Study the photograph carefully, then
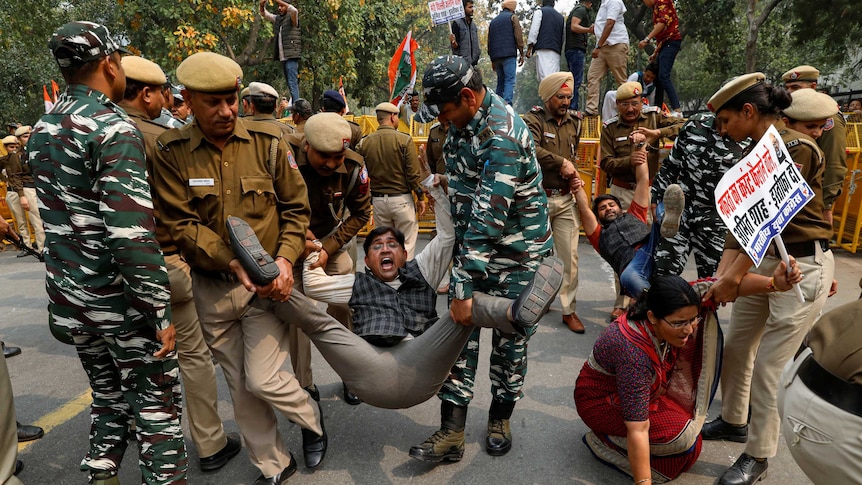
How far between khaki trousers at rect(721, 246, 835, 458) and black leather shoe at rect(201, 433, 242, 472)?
9.21ft

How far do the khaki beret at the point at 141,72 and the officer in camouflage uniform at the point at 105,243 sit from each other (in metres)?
0.58

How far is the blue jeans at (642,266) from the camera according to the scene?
319 centimetres

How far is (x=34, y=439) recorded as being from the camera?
3174 mm

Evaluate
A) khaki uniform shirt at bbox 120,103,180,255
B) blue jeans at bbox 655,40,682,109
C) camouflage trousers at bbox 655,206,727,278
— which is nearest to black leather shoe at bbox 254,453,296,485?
khaki uniform shirt at bbox 120,103,180,255

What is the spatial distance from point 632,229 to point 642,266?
37cm

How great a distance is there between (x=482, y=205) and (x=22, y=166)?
8916 millimetres

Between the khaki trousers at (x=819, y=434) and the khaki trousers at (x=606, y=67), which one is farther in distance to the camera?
the khaki trousers at (x=606, y=67)

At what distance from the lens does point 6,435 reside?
90.9 inches

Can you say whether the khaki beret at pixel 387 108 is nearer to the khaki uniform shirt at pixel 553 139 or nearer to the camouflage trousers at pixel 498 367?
the khaki uniform shirt at pixel 553 139

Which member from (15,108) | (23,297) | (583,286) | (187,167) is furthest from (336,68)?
(15,108)

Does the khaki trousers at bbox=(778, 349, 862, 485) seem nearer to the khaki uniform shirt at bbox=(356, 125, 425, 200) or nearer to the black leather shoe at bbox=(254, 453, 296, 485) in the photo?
the black leather shoe at bbox=(254, 453, 296, 485)

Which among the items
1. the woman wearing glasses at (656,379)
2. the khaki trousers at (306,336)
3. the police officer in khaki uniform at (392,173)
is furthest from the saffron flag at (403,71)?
the woman wearing glasses at (656,379)

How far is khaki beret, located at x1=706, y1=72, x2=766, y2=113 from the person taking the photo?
2443 millimetres

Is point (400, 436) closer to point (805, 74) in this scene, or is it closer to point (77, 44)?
point (77, 44)
